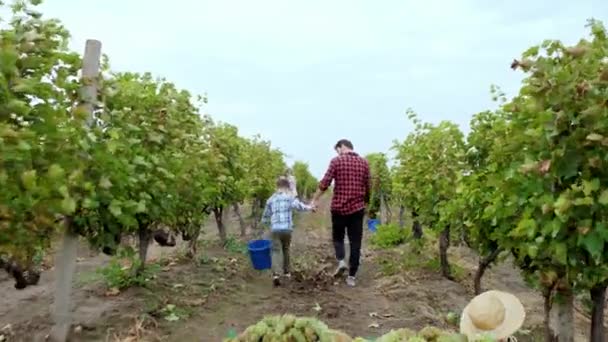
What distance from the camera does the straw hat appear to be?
314 centimetres

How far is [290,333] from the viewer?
3.26 m

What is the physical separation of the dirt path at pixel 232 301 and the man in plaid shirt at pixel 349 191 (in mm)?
749

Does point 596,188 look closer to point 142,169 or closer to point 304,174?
point 142,169

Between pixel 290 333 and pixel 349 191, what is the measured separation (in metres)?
5.17

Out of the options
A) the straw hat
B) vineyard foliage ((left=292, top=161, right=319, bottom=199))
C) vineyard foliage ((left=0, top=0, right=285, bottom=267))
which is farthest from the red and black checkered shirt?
vineyard foliage ((left=292, top=161, right=319, bottom=199))

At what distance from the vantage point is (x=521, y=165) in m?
3.91

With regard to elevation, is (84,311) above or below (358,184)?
below

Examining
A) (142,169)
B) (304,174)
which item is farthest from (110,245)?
(304,174)

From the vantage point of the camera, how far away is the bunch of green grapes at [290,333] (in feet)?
10.7

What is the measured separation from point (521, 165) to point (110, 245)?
340 cm

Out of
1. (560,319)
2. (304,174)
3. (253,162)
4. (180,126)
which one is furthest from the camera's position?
(304,174)

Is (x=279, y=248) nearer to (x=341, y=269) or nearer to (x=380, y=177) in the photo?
(x=341, y=269)

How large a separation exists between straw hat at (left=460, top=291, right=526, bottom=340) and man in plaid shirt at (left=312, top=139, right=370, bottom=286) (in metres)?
5.13

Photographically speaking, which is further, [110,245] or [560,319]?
[110,245]
